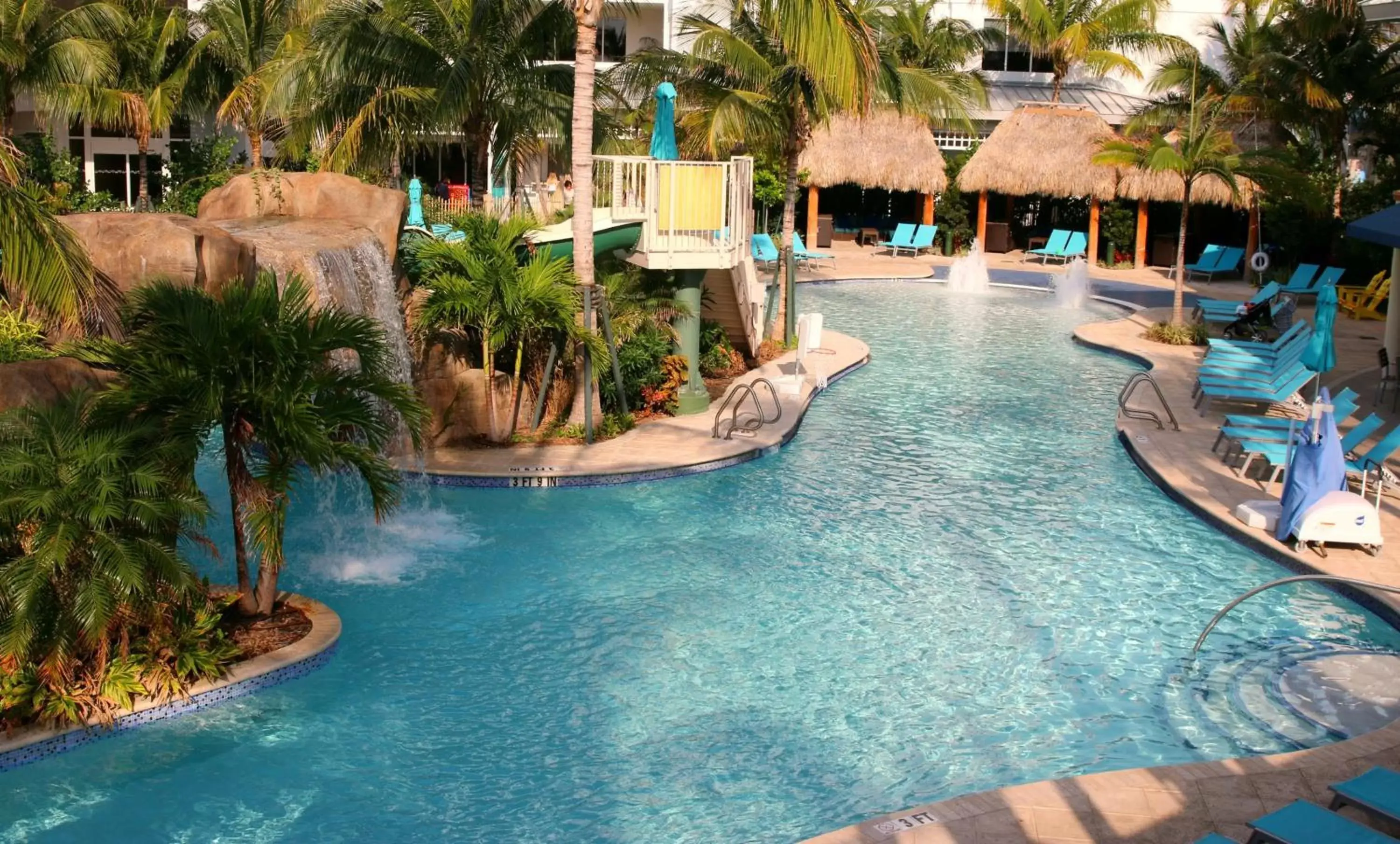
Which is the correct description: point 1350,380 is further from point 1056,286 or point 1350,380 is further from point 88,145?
point 88,145

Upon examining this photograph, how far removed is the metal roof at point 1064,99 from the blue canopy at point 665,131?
24353 millimetres

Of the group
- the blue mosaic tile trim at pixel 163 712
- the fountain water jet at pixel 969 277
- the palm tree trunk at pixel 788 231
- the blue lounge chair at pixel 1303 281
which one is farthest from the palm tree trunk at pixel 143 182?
the blue lounge chair at pixel 1303 281

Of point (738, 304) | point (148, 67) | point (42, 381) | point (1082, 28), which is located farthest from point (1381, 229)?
point (148, 67)

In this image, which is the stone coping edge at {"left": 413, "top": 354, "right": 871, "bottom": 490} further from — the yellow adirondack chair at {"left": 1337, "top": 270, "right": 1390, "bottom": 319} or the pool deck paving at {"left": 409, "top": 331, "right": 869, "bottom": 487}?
the yellow adirondack chair at {"left": 1337, "top": 270, "right": 1390, "bottom": 319}

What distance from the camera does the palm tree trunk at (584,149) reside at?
14.1 metres

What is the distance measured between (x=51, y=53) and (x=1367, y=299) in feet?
77.9

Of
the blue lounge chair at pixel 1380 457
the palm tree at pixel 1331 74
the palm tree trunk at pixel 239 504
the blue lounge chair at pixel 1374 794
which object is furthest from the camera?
the palm tree at pixel 1331 74

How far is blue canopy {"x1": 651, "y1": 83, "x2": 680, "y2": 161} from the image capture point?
16156 mm

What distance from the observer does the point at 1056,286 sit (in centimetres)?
2875

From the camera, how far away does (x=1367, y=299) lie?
82.8 feet

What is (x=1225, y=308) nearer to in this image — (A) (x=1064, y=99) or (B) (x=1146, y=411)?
(B) (x=1146, y=411)

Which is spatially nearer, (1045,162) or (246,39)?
(246,39)

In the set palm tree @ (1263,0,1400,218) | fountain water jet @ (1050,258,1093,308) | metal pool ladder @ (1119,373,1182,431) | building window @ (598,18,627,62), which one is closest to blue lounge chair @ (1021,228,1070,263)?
fountain water jet @ (1050,258,1093,308)

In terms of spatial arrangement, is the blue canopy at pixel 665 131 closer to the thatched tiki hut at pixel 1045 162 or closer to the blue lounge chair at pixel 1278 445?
the blue lounge chair at pixel 1278 445
